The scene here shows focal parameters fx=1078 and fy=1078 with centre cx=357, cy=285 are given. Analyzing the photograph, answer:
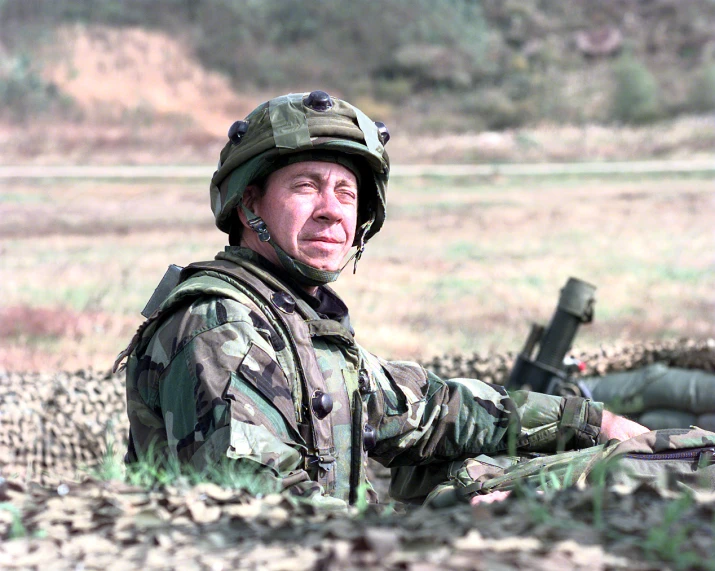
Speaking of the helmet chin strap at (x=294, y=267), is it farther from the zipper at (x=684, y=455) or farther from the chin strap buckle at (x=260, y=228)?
the zipper at (x=684, y=455)

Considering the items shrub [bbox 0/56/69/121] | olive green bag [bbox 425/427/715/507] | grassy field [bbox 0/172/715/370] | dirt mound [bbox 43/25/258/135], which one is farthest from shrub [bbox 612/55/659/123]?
olive green bag [bbox 425/427/715/507]

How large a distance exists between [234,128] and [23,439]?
2481 mm

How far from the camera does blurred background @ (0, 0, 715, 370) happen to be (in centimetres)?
1154

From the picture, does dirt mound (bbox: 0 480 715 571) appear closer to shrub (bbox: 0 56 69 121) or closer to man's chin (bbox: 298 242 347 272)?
man's chin (bbox: 298 242 347 272)

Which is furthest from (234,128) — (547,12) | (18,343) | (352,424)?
(547,12)

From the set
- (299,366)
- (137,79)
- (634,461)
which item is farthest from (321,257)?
(137,79)

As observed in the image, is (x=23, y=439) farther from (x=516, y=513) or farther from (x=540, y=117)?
(x=540, y=117)

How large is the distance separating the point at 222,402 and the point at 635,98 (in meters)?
33.7

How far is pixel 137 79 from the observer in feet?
121

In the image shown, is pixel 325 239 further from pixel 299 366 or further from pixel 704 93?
pixel 704 93

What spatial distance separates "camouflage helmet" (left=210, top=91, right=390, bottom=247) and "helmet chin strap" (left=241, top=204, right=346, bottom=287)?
0.15 metres

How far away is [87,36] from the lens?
39.6 metres

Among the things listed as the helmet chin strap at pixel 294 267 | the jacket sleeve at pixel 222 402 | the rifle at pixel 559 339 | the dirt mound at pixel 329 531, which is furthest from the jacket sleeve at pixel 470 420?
the rifle at pixel 559 339

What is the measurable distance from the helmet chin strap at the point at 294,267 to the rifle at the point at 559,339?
8.71 feet
